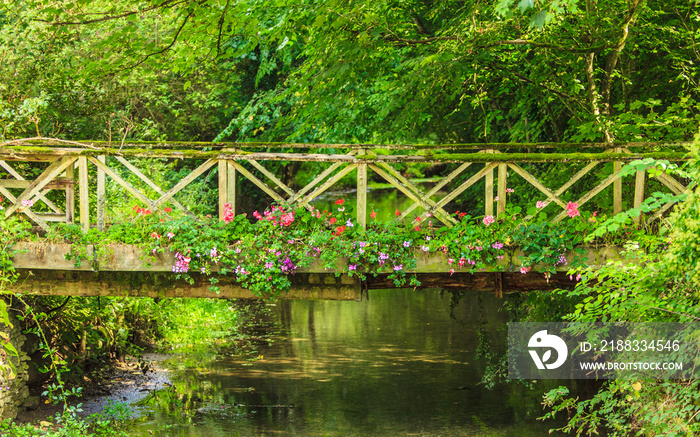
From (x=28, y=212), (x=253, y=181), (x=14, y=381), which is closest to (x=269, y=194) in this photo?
(x=253, y=181)

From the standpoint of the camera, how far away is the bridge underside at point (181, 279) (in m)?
6.63

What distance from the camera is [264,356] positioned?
11.9 meters

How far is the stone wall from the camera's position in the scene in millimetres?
7328

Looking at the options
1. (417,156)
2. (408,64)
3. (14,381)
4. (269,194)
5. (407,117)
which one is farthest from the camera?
(407,117)

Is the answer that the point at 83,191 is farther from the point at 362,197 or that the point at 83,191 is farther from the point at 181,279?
the point at 362,197

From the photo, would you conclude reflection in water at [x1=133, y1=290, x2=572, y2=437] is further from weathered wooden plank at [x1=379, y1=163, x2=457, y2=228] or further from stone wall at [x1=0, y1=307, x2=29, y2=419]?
weathered wooden plank at [x1=379, y1=163, x2=457, y2=228]

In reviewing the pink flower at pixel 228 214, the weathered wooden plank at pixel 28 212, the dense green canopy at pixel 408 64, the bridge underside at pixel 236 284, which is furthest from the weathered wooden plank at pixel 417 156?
the bridge underside at pixel 236 284

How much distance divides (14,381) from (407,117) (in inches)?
257

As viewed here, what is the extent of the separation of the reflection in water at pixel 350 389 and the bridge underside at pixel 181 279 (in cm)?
139

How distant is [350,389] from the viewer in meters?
9.98

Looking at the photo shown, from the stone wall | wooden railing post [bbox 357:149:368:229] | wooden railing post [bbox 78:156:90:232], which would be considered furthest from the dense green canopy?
the stone wall

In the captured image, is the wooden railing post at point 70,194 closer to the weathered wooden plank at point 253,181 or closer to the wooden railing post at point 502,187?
the weathered wooden plank at point 253,181

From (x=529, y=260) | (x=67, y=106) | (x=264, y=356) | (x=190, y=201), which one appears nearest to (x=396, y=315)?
(x=264, y=356)

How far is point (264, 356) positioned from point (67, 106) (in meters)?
5.51
